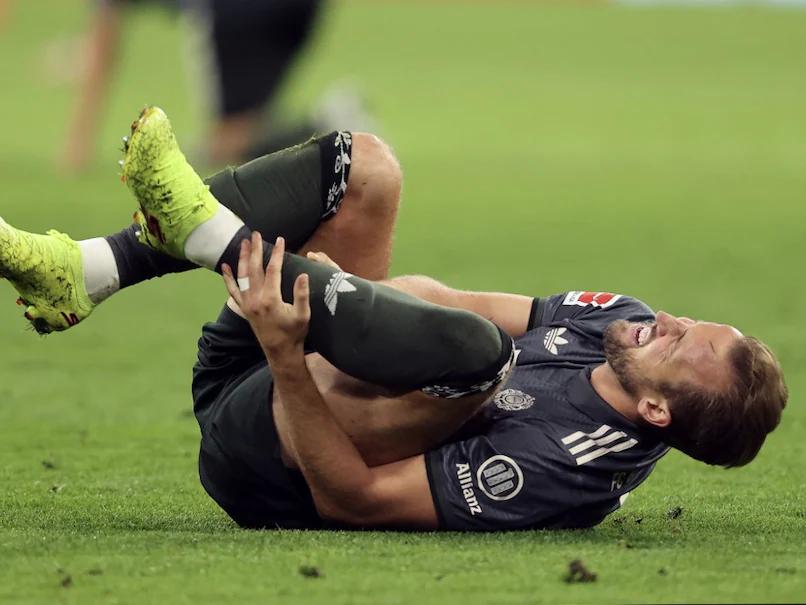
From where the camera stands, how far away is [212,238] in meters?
3.41

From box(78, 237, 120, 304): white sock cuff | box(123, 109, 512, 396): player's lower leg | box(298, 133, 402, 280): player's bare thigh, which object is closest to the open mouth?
box(123, 109, 512, 396): player's lower leg

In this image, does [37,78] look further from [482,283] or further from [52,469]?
[52,469]

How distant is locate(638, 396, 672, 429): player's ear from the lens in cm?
354

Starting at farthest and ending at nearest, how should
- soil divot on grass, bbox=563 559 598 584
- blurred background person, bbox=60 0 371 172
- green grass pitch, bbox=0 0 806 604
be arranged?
blurred background person, bbox=60 0 371 172 → green grass pitch, bbox=0 0 806 604 → soil divot on grass, bbox=563 559 598 584

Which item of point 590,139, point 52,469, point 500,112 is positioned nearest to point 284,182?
point 52,469

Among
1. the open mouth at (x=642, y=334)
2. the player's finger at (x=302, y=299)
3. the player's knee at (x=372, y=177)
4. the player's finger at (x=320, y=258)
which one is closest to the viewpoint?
the player's finger at (x=302, y=299)

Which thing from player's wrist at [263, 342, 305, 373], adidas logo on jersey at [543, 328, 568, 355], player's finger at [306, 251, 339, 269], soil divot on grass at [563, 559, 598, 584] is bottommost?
soil divot on grass at [563, 559, 598, 584]

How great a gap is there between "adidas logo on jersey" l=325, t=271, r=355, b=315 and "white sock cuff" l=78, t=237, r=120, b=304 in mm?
596

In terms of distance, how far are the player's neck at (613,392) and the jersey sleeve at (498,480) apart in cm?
16

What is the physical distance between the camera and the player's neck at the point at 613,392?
3.59 meters

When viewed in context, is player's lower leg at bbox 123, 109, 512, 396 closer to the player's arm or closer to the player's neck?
the player's arm

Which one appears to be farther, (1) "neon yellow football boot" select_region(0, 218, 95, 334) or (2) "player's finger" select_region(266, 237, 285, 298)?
(1) "neon yellow football boot" select_region(0, 218, 95, 334)

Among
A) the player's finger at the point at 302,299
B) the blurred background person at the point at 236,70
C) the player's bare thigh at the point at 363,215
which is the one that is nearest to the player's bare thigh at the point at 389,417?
the player's finger at the point at 302,299

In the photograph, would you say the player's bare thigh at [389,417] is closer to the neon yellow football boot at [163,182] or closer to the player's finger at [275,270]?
the player's finger at [275,270]
